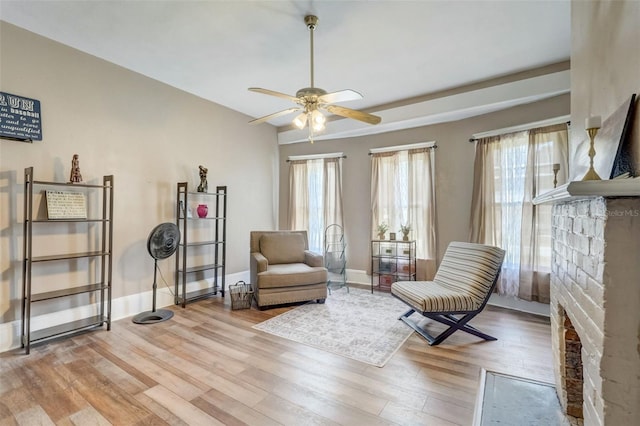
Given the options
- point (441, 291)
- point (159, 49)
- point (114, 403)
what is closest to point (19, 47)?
point (159, 49)

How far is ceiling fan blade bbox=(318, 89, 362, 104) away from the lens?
2.21m

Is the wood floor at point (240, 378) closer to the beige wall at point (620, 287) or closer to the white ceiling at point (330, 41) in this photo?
the beige wall at point (620, 287)

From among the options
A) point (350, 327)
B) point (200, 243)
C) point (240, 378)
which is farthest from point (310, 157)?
point (240, 378)

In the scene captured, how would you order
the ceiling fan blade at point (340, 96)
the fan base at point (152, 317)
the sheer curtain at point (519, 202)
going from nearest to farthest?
the ceiling fan blade at point (340, 96) < the fan base at point (152, 317) < the sheer curtain at point (519, 202)

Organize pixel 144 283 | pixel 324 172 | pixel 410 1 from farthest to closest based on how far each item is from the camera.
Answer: pixel 324 172, pixel 144 283, pixel 410 1

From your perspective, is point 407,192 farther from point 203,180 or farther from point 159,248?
point 159,248

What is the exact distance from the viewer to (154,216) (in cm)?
368

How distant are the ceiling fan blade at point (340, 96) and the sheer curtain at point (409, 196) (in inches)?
94.7

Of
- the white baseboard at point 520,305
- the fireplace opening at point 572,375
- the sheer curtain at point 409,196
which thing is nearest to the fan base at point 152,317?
the sheer curtain at point 409,196

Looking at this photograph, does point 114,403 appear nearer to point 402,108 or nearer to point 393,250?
point 393,250

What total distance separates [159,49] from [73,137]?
48.4 inches

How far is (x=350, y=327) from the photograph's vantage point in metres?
3.05

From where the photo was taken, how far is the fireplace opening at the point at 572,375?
5.66 ft

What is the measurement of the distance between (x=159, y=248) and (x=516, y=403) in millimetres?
3418
